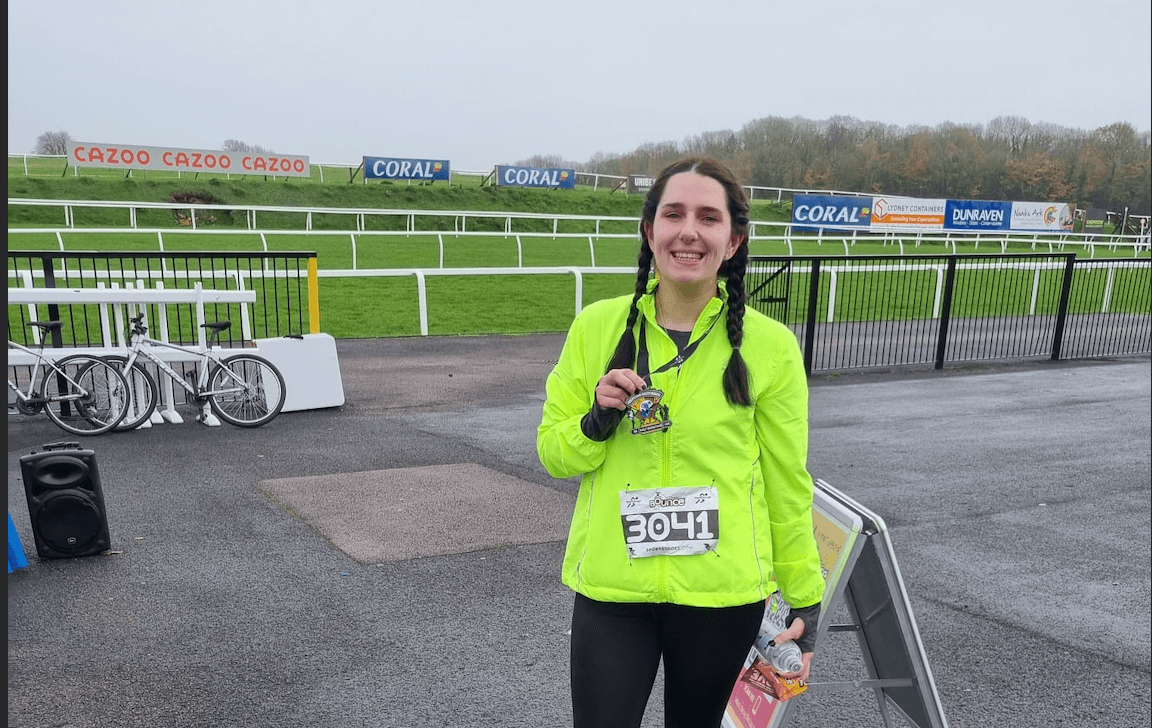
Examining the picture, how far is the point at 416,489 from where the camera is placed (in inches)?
289

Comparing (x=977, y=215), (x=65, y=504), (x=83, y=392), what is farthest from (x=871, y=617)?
(x=977, y=215)

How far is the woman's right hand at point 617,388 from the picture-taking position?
7.46 ft

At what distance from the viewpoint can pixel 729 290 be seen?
2.57m

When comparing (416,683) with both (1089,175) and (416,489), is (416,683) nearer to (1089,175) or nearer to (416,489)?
(416,489)

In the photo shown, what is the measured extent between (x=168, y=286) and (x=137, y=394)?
33.4 feet

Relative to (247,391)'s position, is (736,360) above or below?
above

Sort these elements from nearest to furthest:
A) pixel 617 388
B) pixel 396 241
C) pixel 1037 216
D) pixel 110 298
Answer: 1. pixel 617 388
2. pixel 110 298
3. pixel 396 241
4. pixel 1037 216

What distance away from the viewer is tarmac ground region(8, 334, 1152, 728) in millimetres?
4227

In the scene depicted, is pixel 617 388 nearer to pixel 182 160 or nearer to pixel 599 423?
pixel 599 423

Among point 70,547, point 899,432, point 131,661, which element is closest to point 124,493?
point 70,547

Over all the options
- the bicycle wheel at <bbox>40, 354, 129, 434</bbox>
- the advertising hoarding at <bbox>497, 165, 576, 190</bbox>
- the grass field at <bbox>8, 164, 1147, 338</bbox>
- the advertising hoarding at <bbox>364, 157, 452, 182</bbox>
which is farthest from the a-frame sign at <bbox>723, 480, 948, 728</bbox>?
the advertising hoarding at <bbox>497, 165, 576, 190</bbox>

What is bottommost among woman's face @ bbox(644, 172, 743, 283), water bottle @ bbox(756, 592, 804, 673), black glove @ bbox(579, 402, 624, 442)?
water bottle @ bbox(756, 592, 804, 673)

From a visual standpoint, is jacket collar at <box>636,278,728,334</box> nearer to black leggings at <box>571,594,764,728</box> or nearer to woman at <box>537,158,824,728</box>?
woman at <box>537,158,824,728</box>

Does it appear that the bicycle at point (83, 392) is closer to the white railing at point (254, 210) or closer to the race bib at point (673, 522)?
the race bib at point (673, 522)
